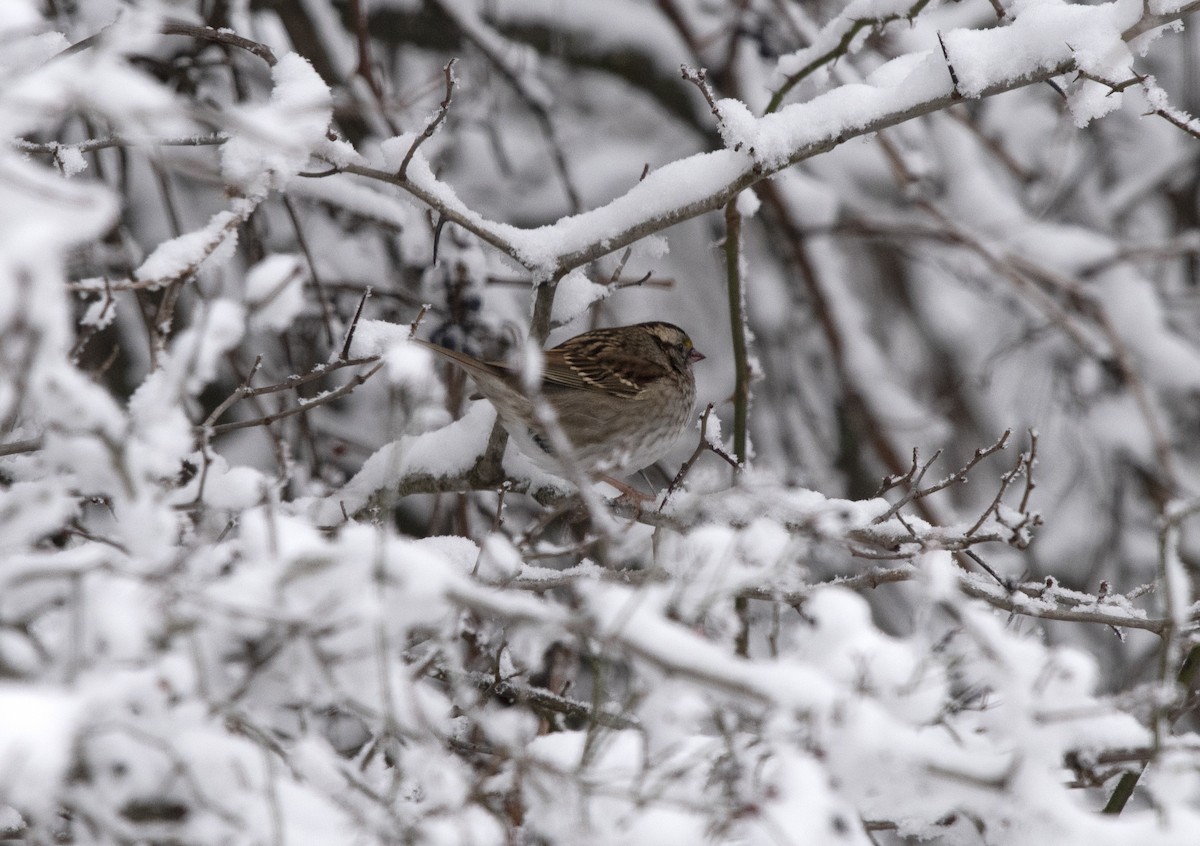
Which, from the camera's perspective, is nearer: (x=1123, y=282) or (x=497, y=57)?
(x=497, y=57)

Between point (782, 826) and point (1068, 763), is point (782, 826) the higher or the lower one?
the higher one

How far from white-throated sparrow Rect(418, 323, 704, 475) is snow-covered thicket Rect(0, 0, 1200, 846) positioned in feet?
1.15

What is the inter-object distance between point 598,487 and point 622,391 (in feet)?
1.25

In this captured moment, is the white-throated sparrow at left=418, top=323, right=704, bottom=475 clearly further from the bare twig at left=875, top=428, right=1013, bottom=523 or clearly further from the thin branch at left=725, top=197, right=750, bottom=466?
the bare twig at left=875, top=428, right=1013, bottom=523

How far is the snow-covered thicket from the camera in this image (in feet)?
4.72

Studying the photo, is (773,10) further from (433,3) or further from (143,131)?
(143,131)

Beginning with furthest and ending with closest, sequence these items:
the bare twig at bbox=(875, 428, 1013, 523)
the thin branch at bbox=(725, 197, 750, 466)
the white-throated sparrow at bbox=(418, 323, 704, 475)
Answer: the white-throated sparrow at bbox=(418, 323, 704, 475) → the thin branch at bbox=(725, 197, 750, 466) → the bare twig at bbox=(875, 428, 1013, 523)

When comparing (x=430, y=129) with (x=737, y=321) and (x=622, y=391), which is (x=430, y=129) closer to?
(x=737, y=321)

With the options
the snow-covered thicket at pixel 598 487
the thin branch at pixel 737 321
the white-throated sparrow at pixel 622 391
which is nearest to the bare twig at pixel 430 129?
the snow-covered thicket at pixel 598 487

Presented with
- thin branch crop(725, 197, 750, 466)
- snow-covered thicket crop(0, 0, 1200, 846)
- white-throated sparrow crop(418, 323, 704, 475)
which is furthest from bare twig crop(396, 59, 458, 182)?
white-throated sparrow crop(418, 323, 704, 475)

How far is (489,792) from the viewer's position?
1.78 meters

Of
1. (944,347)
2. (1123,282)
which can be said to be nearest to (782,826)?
(1123,282)

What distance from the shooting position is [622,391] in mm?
4484

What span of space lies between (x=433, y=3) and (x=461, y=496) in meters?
2.12
